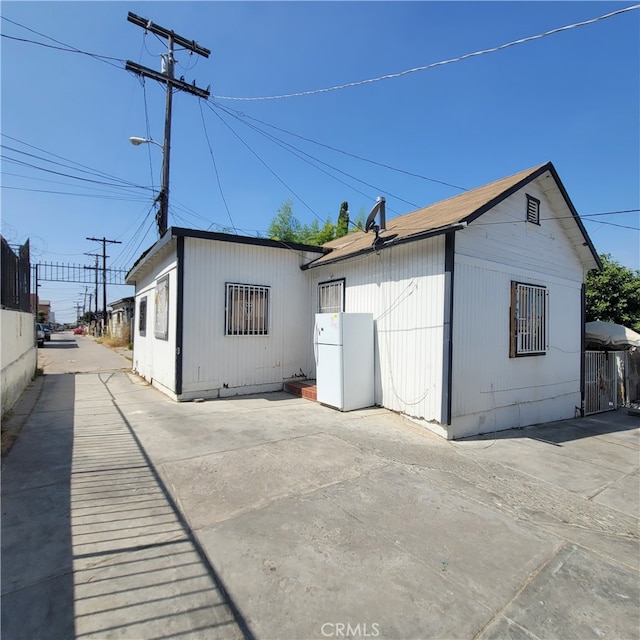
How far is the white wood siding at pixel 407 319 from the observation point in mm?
5762

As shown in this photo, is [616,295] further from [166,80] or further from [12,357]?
[12,357]

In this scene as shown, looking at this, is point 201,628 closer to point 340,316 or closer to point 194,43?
point 340,316

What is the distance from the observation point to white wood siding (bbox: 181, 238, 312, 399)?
7.44m

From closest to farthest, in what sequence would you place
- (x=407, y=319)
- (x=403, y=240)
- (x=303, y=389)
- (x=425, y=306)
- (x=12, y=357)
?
(x=425, y=306), (x=403, y=240), (x=407, y=319), (x=12, y=357), (x=303, y=389)

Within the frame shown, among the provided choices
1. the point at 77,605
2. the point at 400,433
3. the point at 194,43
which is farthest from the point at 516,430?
the point at 194,43

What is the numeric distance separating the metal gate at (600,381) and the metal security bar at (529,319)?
2.58 meters

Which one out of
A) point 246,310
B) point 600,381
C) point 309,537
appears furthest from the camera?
point 600,381

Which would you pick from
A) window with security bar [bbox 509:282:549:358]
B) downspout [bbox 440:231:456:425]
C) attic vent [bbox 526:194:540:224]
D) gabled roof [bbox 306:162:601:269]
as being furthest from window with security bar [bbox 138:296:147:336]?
attic vent [bbox 526:194:540:224]

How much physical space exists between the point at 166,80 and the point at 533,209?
10678mm

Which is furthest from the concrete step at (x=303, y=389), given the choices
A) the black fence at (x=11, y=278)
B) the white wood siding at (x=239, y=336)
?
the black fence at (x=11, y=278)

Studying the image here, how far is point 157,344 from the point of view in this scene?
8.87 metres

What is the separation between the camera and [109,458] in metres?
4.17

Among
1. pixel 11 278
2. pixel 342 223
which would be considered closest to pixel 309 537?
pixel 11 278

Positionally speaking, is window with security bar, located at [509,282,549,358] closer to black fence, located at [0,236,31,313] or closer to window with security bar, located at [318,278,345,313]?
window with security bar, located at [318,278,345,313]
